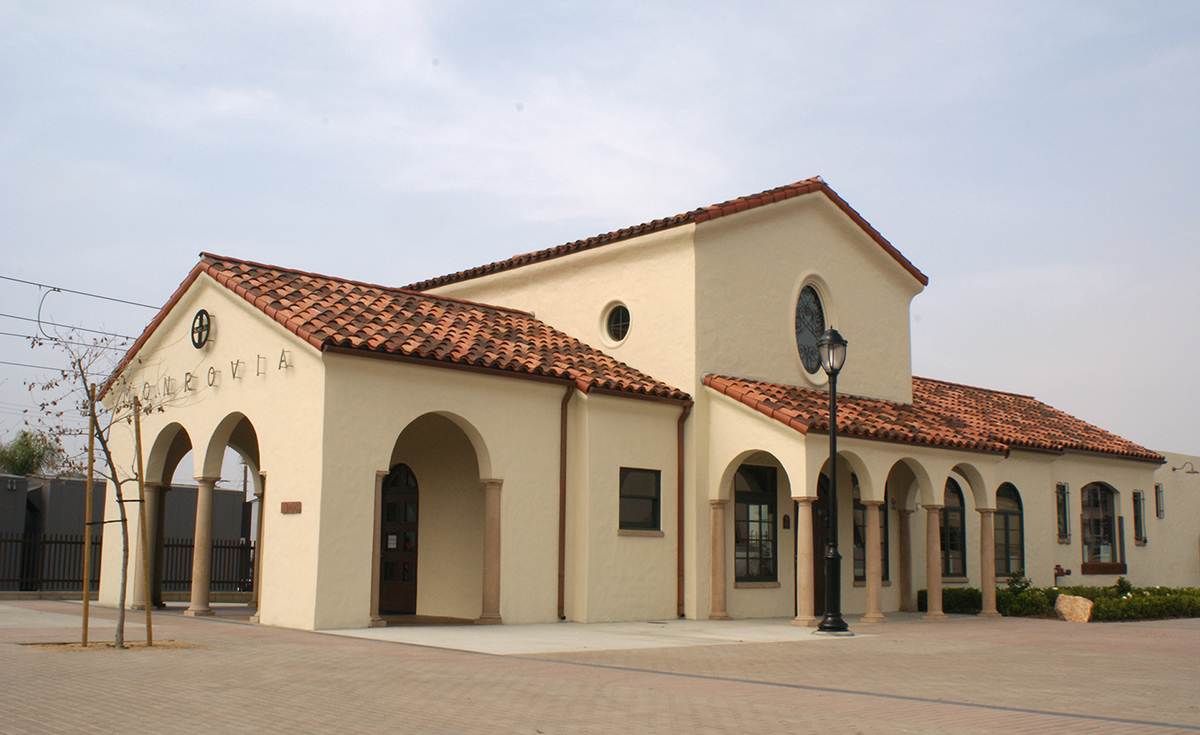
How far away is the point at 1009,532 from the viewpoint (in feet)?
77.7

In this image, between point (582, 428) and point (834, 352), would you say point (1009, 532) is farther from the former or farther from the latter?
point (582, 428)

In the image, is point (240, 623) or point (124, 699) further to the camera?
point (240, 623)

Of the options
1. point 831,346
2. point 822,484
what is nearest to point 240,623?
point 831,346

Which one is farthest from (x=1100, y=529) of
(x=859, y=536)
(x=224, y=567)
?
(x=224, y=567)

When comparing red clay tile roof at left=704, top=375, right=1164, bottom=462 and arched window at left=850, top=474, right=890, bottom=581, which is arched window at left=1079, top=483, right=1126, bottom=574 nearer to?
red clay tile roof at left=704, top=375, right=1164, bottom=462

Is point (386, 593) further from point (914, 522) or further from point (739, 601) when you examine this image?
point (914, 522)

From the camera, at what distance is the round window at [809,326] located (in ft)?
66.1

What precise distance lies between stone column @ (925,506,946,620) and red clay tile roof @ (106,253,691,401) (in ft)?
17.3

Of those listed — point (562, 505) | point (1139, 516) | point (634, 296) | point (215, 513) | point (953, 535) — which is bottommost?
point (953, 535)

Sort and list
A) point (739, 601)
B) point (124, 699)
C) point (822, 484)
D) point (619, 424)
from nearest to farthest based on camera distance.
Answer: point (124, 699) < point (619, 424) < point (739, 601) < point (822, 484)

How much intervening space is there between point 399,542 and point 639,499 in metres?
4.38

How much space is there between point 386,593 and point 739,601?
615cm

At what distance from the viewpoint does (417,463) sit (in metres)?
18.1

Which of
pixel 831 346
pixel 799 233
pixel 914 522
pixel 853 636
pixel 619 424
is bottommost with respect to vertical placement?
pixel 853 636
